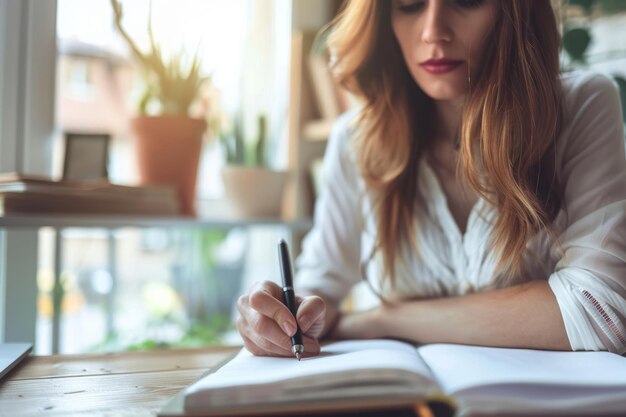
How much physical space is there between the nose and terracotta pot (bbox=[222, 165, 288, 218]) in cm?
70

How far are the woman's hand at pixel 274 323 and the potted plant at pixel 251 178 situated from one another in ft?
2.35

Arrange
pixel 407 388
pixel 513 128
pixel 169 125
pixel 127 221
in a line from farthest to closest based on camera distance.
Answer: pixel 169 125 → pixel 127 221 → pixel 513 128 → pixel 407 388

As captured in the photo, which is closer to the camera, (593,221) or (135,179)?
(593,221)

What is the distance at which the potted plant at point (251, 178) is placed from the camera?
1.49 meters

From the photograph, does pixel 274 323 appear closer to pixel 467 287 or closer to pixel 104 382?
pixel 104 382

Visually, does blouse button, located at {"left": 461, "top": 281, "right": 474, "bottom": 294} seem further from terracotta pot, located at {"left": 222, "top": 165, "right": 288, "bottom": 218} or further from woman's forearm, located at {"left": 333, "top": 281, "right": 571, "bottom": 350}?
terracotta pot, located at {"left": 222, "top": 165, "right": 288, "bottom": 218}

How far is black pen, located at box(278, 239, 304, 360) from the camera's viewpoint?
2.39 ft

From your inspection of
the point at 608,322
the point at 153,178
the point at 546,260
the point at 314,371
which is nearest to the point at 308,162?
the point at 153,178

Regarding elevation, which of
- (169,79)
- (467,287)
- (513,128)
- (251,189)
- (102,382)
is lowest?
(102,382)

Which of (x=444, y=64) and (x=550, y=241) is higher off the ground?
(x=444, y=64)

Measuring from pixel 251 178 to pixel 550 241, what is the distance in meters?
0.80

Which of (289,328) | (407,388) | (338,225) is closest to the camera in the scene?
(407,388)

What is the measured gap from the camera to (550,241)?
34.7 inches

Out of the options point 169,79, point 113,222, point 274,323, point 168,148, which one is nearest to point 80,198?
point 113,222
